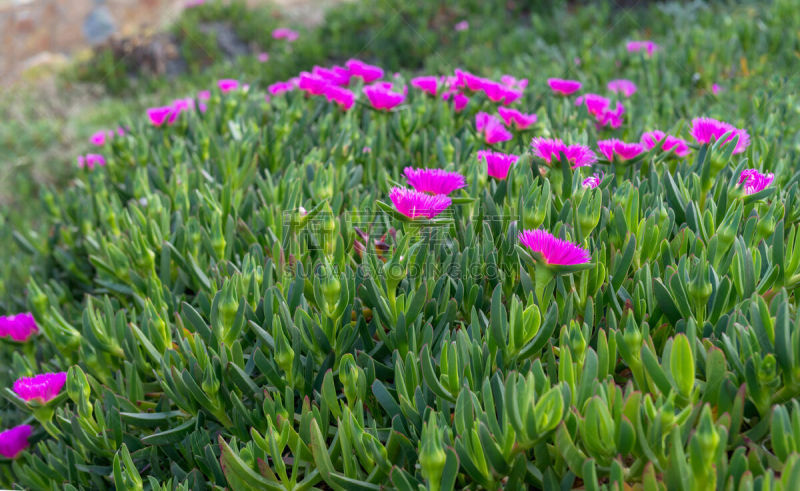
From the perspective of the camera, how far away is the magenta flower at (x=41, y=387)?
1200 mm

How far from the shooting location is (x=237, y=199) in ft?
5.40

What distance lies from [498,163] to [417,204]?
1.26 feet

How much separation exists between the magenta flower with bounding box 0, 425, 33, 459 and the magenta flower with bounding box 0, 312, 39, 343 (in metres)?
0.26

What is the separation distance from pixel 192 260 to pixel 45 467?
1.56 ft

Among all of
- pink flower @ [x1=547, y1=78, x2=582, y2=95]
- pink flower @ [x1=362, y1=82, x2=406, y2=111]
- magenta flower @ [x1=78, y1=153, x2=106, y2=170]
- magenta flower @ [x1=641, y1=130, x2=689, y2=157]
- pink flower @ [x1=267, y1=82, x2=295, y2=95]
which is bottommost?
magenta flower @ [x1=78, y1=153, x2=106, y2=170]

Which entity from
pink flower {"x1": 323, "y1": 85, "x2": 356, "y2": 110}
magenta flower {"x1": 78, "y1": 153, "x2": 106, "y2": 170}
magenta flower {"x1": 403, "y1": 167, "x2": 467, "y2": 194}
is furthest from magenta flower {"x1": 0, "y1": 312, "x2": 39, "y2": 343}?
pink flower {"x1": 323, "y1": 85, "x2": 356, "y2": 110}

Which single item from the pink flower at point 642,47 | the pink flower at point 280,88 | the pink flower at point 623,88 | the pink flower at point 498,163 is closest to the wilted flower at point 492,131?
the pink flower at point 498,163

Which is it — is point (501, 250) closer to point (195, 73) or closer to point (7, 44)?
point (195, 73)

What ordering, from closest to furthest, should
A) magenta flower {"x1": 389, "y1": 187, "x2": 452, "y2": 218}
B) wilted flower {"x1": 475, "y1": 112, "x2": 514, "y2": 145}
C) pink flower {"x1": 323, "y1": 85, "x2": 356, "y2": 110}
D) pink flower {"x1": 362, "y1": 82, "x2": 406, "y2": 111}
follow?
magenta flower {"x1": 389, "y1": 187, "x2": 452, "y2": 218}, wilted flower {"x1": 475, "y1": 112, "x2": 514, "y2": 145}, pink flower {"x1": 362, "y1": 82, "x2": 406, "y2": 111}, pink flower {"x1": 323, "y1": 85, "x2": 356, "y2": 110}

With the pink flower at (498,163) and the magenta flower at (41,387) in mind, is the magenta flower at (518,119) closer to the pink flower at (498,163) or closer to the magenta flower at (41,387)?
the pink flower at (498,163)

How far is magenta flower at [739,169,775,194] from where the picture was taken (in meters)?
1.21

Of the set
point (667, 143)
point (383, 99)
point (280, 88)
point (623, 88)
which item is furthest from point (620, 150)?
point (280, 88)

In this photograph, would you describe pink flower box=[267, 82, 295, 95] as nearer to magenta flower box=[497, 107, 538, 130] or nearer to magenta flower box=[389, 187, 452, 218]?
magenta flower box=[497, 107, 538, 130]

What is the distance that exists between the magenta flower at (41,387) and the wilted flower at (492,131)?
1165 mm
